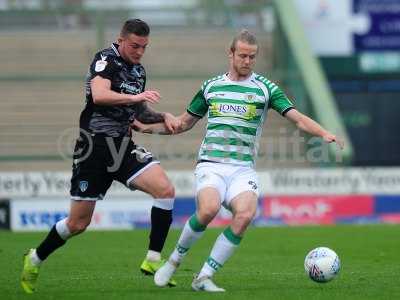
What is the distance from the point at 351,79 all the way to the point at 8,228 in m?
10.0

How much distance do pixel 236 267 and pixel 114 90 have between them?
3054 mm

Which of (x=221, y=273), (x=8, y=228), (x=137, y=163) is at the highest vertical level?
(x=137, y=163)

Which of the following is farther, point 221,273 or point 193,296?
point 221,273

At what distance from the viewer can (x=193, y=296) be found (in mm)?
8609

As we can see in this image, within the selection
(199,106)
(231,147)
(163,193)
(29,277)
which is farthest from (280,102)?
(29,277)

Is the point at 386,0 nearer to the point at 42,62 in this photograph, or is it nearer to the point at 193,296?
the point at 42,62

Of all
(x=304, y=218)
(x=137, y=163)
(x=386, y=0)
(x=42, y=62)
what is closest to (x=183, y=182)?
(x=304, y=218)

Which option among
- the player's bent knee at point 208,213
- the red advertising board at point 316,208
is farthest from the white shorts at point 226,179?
the red advertising board at point 316,208

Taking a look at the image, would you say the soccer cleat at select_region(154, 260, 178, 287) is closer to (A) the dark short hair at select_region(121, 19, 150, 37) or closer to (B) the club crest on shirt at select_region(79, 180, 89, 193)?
(B) the club crest on shirt at select_region(79, 180, 89, 193)

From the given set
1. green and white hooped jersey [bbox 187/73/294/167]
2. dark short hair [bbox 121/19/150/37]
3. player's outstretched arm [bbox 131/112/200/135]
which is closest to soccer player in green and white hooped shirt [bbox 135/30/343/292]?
green and white hooped jersey [bbox 187/73/294/167]

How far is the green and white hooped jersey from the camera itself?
916 centimetres

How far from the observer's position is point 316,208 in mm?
20828

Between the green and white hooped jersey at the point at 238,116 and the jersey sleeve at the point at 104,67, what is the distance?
0.88 m

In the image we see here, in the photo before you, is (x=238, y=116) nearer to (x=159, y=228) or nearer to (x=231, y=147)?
(x=231, y=147)
